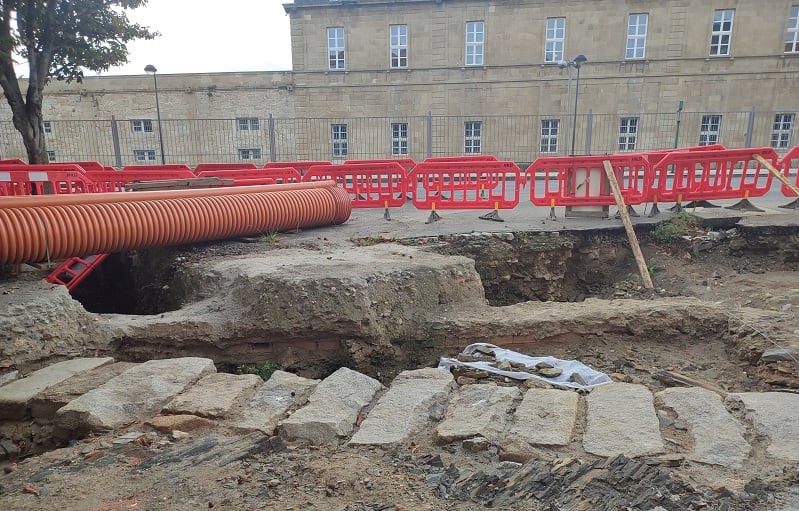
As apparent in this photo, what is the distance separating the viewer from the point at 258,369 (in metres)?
4.50

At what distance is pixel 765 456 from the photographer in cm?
233

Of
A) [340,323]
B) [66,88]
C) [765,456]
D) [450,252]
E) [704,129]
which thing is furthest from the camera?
[66,88]

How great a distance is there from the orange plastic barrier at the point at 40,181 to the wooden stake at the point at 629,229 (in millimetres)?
8080

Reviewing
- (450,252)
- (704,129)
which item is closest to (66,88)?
(450,252)

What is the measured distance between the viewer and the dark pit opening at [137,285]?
5.68 meters

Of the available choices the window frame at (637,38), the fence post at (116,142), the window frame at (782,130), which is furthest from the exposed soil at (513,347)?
the window frame at (782,130)

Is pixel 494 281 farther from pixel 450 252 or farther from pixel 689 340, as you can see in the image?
pixel 689 340

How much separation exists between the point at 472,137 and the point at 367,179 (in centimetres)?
1608

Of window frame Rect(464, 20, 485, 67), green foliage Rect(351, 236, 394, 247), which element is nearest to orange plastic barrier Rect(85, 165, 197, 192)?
green foliage Rect(351, 236, 394, 247)

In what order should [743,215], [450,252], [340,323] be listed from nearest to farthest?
[340,323], [450,252], [743,215]

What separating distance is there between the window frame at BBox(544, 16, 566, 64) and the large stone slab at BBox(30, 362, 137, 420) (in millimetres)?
25012

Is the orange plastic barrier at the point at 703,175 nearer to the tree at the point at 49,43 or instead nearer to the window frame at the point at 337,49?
the tree at the point at 49,43

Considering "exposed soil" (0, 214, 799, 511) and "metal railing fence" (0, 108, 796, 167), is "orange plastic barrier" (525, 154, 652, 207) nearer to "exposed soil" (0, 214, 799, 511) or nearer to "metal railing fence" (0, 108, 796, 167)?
"exposed soil" (0, 214, 799, 511)

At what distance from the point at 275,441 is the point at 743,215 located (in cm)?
811
